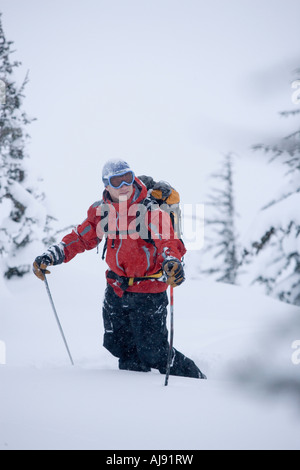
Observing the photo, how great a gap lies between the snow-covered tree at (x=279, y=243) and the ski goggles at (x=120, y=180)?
183cm

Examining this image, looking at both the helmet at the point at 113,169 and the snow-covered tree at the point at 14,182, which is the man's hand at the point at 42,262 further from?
the snow-covered tree at the point at 14,182

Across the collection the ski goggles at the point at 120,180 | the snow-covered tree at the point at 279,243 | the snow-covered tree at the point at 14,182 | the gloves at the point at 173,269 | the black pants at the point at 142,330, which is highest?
the snow-covered tree at the point at 14,182

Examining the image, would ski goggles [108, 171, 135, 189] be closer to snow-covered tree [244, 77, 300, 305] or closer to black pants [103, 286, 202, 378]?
black pants [103, 286, 202, 378]

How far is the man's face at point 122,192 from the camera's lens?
4642 millimetres

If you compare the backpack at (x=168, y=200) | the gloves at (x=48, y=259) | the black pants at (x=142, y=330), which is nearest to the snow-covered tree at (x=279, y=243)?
the backpack at (x=168, y=200)

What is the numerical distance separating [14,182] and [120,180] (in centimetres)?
1101

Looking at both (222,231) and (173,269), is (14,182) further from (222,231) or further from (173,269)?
(222,231)

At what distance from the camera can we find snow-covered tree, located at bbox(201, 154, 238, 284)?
2292 cm

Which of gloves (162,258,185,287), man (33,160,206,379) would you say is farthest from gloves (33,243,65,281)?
gloves (162,258,185,287)

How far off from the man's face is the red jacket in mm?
60

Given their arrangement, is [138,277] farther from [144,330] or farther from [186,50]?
[186,50]

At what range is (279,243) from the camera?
34.8 ft

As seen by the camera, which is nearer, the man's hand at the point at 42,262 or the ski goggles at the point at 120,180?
the ski goggles at the point at 120,180
